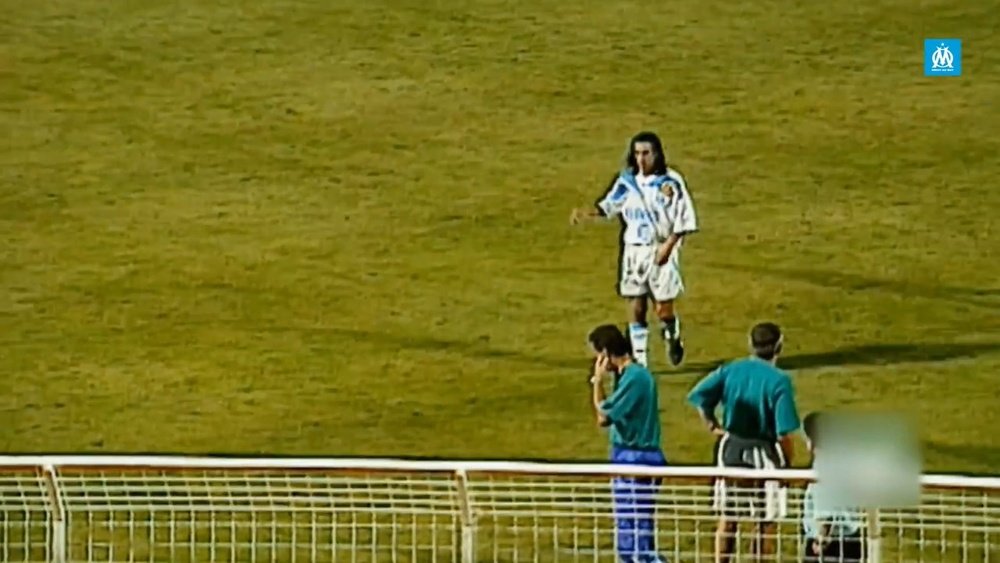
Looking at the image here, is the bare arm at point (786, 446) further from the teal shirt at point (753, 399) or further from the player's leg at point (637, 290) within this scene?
the player's leg at point (637, 290)

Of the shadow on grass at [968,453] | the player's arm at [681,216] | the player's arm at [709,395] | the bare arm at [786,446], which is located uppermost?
the player's arm at [681,216]

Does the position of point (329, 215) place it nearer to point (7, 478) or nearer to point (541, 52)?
→ point (541, 52)

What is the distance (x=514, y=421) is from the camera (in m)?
17.1

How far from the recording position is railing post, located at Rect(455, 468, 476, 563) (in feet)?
39.2

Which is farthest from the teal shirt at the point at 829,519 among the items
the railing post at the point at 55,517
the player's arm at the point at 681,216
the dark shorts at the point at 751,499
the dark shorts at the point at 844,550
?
the player's arm at the point at 681,216

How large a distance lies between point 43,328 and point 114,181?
7.71 ft

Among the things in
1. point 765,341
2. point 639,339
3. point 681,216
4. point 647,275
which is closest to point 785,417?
point 765,341

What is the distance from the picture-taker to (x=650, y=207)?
58.3 feet

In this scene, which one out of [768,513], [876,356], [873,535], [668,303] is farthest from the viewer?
[668,303]

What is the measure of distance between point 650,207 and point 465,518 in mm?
6027

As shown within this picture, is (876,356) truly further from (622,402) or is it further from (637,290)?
(622,402)

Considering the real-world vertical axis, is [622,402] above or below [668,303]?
below

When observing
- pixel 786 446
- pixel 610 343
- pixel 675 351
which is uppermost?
pixel 675 351

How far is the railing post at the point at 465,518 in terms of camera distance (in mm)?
11961
